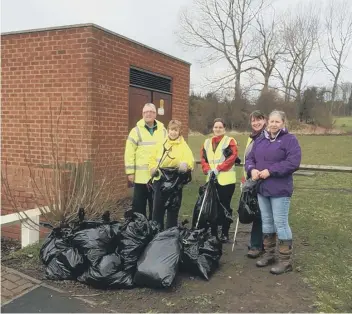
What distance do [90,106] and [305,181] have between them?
24.0 feet

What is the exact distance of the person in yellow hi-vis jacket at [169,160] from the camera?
500cm

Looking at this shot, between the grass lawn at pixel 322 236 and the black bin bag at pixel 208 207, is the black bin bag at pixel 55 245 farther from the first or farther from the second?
the black bin bag at pixel 208 207

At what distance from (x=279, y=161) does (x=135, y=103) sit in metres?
4.53

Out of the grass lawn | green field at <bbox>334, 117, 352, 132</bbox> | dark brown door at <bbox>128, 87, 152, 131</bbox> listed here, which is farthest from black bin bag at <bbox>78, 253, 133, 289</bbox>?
green field at <bbox>334, 117, 352, 132</bbox>

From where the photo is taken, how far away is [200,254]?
4.25 meters

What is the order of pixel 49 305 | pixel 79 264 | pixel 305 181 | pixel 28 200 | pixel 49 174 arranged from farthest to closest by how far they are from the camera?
pixel 305 181 → pixel 28 200 → pixel 49 174 → pixel 79 264 → pixel 49 305

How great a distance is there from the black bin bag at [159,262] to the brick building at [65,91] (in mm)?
3215

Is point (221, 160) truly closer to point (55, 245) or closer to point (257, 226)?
point (257, 226)

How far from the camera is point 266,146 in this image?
171 inches

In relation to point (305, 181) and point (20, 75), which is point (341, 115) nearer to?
point (305, 181)

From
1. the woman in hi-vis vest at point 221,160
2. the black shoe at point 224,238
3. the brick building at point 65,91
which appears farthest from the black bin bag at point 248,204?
the brick building at point 65,91

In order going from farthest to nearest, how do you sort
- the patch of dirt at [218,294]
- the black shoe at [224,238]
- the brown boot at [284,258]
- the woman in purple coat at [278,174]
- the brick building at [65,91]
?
the brick building at [65,91] < the black shoe at [224,238] < the brown boot at [284,258] < the woman in purple coat at [278,174] < the patch of dirt at [218,294]

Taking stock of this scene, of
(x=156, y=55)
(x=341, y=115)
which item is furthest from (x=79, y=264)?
(x=341, y=115)

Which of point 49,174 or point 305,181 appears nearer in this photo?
point 49,174
